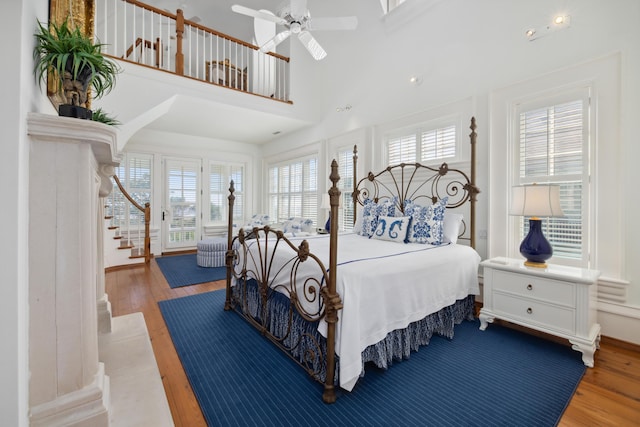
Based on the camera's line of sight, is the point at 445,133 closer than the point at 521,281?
No

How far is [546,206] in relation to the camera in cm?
221

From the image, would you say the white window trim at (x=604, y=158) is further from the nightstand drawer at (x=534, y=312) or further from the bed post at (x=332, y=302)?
the bed post at (x=332, y=302)

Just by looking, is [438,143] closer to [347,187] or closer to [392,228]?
[392,228]

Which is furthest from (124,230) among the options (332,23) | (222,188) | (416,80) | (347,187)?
(416,80)

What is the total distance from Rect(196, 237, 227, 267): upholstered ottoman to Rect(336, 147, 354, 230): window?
2152 millimetres

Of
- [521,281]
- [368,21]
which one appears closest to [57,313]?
[521,281]

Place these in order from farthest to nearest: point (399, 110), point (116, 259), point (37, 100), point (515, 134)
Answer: point (116, 259) < point (399, 110) < point (515, 134) < point (37, 100)

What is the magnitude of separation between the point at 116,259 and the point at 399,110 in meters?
5.20

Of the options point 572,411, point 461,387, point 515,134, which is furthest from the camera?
point 515,134

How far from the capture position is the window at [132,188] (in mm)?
5512

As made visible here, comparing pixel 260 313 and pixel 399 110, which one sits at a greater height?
pixel 399 110

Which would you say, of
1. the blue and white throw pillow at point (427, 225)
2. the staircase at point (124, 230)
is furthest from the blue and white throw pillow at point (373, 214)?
the staircase at point (124, 230)

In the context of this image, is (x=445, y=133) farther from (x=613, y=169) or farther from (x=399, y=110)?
(x=613, y=169)

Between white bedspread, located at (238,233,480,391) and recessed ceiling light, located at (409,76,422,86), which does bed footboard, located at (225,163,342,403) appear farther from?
recessed ceiling light, located at (409,76,422,86)
